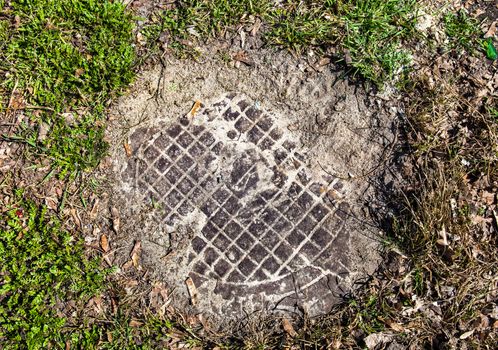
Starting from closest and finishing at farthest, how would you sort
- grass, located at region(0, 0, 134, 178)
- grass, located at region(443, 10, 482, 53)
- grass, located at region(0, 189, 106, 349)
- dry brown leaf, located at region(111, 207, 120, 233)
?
1. grass, located at region(0, 189, 106, 349)
2. dry brown leaf, located at region(111, 207, 120, 233)
3. grass, located at region(0, 0, 134, 178)
4. grass, located at region(443, 10, 482, 53)

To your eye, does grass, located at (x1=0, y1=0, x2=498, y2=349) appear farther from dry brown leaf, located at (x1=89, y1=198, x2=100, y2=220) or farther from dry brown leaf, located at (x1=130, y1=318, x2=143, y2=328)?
dry brown leaf, located at (x1=89, y1=198, x2=100, y2=220)

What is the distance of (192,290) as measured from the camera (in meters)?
3.33

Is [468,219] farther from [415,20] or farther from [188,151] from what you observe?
[188,151]

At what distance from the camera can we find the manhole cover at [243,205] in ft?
11.0

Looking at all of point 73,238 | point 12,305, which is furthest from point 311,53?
point 12,305

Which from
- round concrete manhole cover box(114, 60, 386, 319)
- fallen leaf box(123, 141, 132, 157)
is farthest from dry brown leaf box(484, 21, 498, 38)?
fallen leaf box(123, 141, 132, 157)

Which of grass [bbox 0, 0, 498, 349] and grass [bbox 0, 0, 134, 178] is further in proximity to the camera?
grass [bbox 0, 0, 134, 178]

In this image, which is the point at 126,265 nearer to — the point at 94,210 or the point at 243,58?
the point at 94,210

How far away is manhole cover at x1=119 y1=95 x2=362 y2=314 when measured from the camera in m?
3.35

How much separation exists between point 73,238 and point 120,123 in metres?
0.87

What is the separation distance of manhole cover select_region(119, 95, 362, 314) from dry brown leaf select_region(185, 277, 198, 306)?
3 cm

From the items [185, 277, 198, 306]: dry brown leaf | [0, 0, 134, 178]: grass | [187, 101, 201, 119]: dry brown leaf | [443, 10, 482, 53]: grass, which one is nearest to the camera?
[185, 277, 198, 306]: dry brown leaf

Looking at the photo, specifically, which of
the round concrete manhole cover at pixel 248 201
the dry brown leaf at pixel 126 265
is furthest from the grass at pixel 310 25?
the dry brown leaf at pixel 126 265

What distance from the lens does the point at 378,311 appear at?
3.27 metres
